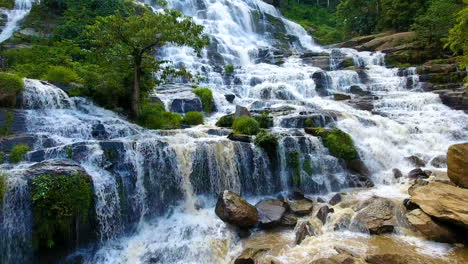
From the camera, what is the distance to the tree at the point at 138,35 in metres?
12.2

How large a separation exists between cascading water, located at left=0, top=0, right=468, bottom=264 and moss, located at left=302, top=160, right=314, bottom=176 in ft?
0.14

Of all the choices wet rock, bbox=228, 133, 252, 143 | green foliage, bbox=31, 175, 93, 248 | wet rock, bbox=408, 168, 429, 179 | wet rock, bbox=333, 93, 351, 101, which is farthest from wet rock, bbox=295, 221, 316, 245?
wet rock, bbox=333, 93, 351, 101

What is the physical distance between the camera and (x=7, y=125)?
35.5 feet

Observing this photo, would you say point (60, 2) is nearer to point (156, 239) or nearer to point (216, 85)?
point (216, 85)

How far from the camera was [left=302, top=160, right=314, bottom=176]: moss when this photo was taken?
12.3 meters

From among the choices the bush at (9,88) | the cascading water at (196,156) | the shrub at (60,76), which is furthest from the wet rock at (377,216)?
the shrub at (60,76)

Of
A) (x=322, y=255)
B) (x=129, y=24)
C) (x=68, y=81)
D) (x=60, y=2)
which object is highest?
(x=60, y=2)

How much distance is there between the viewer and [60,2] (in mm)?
24594

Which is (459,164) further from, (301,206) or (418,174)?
(301,206)

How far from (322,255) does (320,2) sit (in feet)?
180

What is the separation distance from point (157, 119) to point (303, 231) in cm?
856

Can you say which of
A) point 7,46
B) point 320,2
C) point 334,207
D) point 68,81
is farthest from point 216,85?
point 320,2

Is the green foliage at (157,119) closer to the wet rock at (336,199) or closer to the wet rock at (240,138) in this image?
the wet rock at (240,138)

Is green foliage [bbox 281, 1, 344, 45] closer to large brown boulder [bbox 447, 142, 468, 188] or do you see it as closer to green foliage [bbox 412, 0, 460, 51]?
green foliage [bbox 412, 0, 460, 51]
